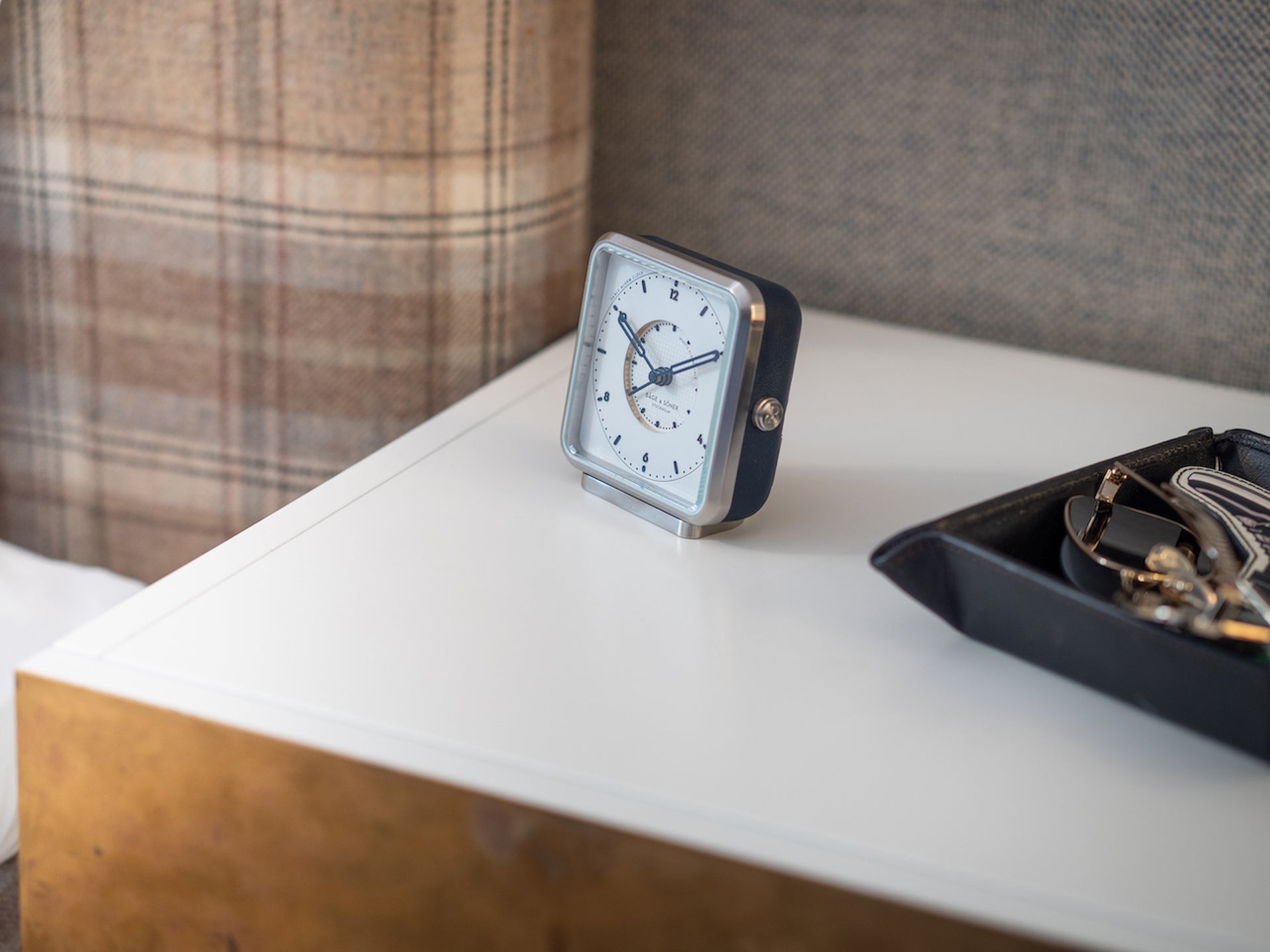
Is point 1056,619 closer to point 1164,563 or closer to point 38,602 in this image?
point 1164,563

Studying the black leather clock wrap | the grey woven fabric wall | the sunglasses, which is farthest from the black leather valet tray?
the grey woven fabric wall

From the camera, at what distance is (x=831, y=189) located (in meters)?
1.07

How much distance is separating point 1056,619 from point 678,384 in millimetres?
241

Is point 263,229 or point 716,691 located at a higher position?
point 263,229

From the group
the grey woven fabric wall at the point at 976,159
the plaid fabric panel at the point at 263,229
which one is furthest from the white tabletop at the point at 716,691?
the grey woven fabric wall at the point at 976,159

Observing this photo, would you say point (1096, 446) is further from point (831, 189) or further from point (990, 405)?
point (831, 189)

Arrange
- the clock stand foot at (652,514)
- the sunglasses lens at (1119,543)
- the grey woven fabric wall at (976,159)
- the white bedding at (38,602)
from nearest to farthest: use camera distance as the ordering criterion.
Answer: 1. the sunglasses lens at (1119,543)
2. the clock stand foot at (652,514)
3. the white bedding at (38,602)
4. the grey woven fabric wall at (976,159)

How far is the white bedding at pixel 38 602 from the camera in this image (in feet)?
2.62

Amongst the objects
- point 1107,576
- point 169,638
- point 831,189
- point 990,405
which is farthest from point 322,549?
point 831,189

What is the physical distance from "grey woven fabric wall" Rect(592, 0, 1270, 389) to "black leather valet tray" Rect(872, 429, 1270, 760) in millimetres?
481

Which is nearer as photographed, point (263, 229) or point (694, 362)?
point (694, 362)

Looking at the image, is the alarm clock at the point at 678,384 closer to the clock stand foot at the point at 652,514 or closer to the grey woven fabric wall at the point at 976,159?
the clock stand foot at the point at 652,514

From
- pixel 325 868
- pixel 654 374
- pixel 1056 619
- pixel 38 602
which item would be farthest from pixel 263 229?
pixel 1056 619

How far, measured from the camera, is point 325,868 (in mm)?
483
